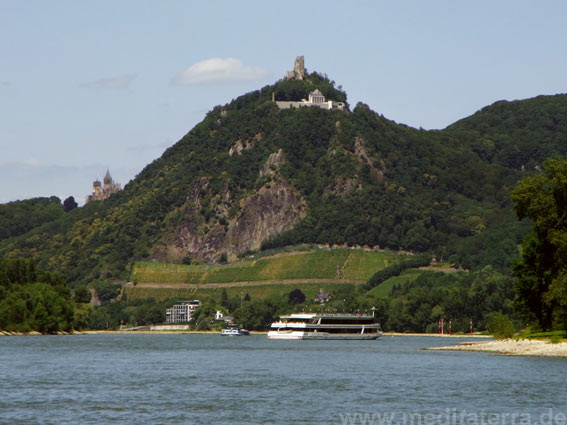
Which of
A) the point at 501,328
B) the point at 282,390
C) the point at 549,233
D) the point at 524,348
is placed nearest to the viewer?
the point at 282,390

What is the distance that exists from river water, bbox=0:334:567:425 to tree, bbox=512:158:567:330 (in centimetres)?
894

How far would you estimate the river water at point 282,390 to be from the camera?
76562mm

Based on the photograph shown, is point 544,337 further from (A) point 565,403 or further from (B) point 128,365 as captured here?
(A) point 565,403

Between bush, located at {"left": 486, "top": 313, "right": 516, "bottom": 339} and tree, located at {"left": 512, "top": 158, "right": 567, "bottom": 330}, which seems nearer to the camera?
tree, located at {"left": 512, "top": 158, "right": 567, "bottom": 330}

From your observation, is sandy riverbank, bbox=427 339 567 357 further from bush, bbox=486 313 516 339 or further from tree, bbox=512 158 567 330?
tree, bbox=512 158 567 330

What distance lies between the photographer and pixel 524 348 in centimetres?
14050

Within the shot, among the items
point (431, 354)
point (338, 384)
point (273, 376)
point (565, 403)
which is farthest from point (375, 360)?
point (565, 403)

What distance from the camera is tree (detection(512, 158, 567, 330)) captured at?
427 ft

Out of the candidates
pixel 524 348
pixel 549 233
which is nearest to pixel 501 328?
pixel 524 348

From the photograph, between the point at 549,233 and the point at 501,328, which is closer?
the point at 549,233

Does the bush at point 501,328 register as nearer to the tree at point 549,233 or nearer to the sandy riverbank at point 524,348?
the sandy riverbank at point 524,348

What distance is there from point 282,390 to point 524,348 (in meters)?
53.7

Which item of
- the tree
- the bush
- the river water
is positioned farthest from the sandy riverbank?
Answer: the river water

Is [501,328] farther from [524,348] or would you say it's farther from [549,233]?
[549,233]
